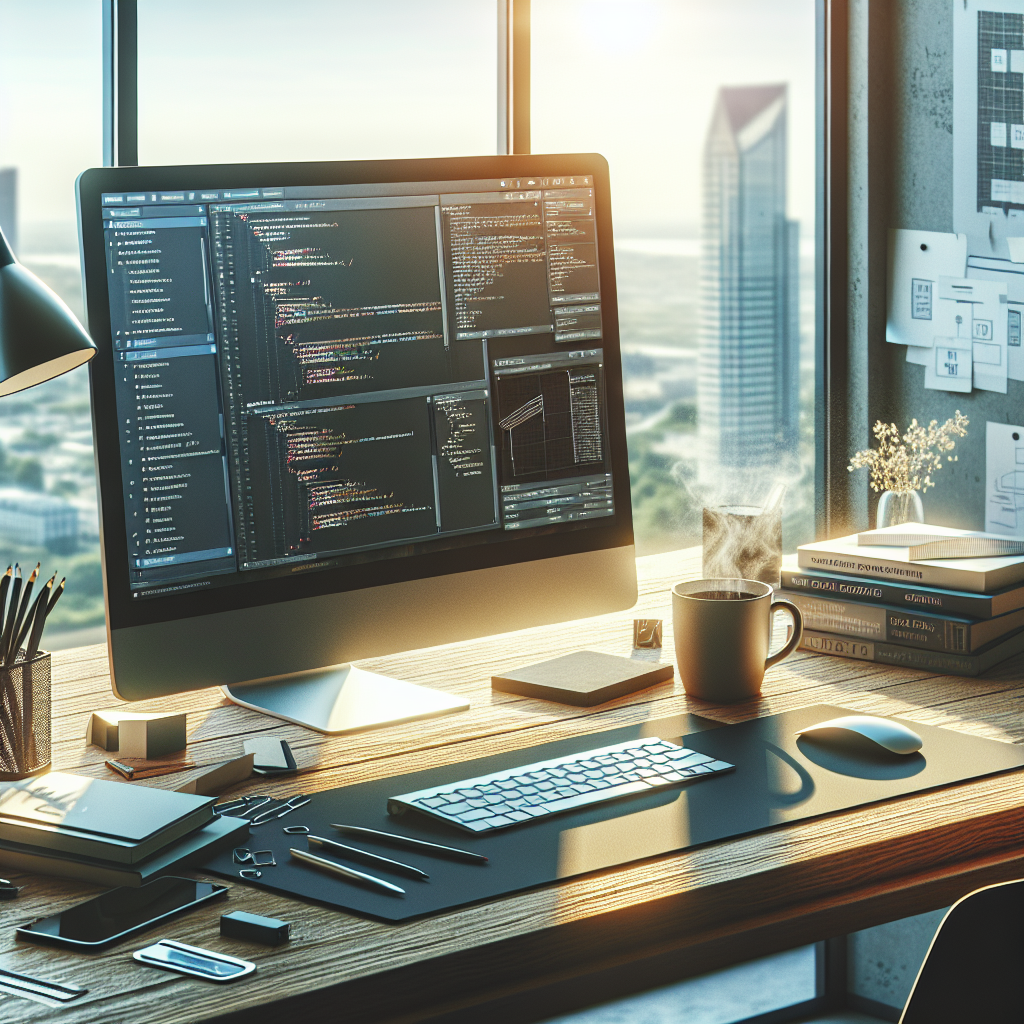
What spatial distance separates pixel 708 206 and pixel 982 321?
2.60 m

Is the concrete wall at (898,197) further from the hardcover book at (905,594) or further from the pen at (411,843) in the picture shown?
the pen at (411,843)

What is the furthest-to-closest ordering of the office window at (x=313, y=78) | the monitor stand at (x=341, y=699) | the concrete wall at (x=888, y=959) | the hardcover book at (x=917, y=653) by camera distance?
the office window at (x=313, y=78) < the concrete wall at (x=888, y=959) < the hardcover book at (x=917, y=653) < the monitor stand at (x=341, y=699)

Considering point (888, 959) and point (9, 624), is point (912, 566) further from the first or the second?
point (888, 959)

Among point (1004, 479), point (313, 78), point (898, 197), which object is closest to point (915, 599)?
point (1004, 479)

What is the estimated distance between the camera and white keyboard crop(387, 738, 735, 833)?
3.23ft

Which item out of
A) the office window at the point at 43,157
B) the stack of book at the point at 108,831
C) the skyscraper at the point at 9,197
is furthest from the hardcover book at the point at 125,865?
the skyscraper at the point at 9,197

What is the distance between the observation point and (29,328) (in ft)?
3.28

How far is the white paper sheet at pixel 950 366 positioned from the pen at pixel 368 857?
1552mm

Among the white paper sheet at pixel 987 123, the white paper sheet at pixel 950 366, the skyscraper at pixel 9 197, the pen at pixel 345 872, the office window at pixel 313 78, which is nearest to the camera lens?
the pen at pixel 345 872

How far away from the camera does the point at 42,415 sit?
31.6 ft

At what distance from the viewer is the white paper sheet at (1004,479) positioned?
2.03 metres

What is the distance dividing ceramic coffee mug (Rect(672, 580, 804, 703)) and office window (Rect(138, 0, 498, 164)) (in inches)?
154

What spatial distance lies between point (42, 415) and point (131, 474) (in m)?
9.10

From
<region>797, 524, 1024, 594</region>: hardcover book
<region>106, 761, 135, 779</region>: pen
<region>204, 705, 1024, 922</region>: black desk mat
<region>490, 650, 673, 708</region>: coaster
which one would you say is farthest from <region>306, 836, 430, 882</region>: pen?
<region>797, 524, 1024, 594</region>: hardcover book
